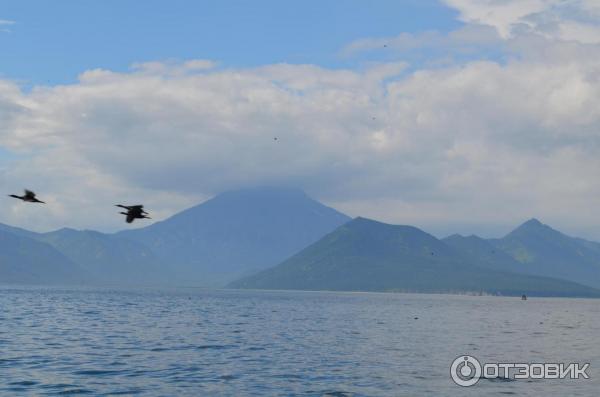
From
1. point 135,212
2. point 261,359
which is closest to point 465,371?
point 261,359

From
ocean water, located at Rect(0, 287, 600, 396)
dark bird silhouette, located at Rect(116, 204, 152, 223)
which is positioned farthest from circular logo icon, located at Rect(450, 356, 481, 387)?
dark bird silhouette, located at Rect(116, 204, 152, 223)

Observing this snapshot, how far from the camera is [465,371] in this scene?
2596 inches

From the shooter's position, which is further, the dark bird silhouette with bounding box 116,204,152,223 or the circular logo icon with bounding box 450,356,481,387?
the circular logo icon with bounding box 450,356,481,387

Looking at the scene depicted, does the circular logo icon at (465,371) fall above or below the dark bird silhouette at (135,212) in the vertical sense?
below

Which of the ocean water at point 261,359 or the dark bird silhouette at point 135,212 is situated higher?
the dark bird silhouette at point 135,212

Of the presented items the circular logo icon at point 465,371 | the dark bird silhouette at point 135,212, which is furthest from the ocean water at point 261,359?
the dark bird silhouette at point 135,212

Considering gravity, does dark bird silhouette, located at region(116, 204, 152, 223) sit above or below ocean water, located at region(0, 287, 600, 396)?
above

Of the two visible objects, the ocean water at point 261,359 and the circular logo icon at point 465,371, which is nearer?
the ocean water at point 261,359

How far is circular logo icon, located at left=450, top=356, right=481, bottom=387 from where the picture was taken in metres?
58.9

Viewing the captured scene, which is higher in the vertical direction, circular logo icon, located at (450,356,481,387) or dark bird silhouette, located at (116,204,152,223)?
dark bird silhouette, located at (116,204,152,223)

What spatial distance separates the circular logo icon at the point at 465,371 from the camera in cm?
5891

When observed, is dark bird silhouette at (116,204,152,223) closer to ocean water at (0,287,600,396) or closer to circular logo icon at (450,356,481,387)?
ocean water at (0,287,600,396)

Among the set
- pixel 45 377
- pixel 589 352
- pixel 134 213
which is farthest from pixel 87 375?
pixel 589 352

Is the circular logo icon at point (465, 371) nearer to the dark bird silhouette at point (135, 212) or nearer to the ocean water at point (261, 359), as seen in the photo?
the ocean water at point (261, 359)
